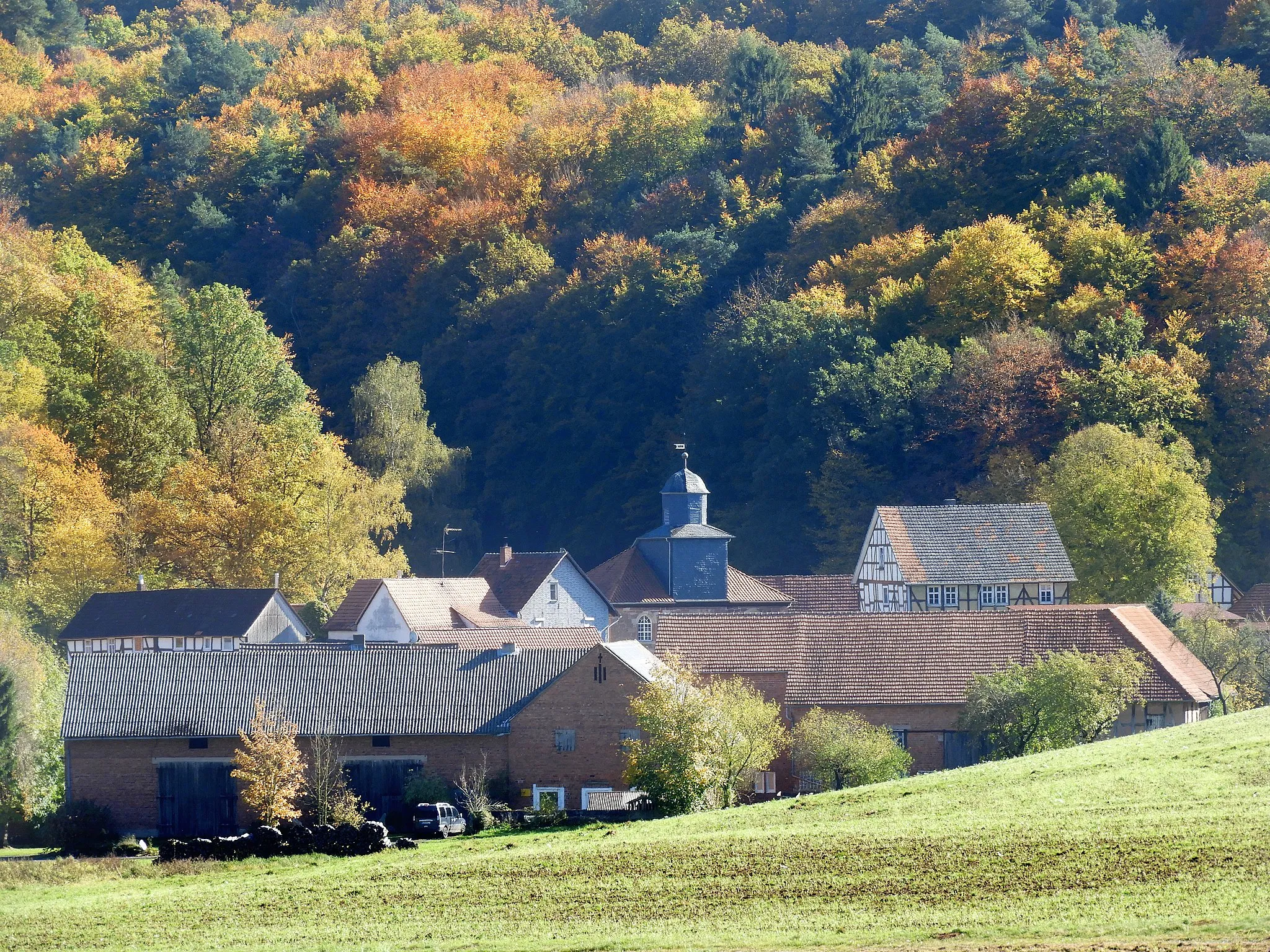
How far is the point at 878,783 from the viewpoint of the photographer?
136ft

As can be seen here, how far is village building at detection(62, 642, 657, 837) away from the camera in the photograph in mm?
49250

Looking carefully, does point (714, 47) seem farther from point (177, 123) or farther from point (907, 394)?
point (907, 394)

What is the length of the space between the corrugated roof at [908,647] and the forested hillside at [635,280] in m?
14.3

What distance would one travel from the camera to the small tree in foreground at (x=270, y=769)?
46.8 m

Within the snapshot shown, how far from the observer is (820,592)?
2921 inches

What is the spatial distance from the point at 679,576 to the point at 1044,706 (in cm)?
3001

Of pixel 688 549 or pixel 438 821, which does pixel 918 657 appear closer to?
pixel 438 821

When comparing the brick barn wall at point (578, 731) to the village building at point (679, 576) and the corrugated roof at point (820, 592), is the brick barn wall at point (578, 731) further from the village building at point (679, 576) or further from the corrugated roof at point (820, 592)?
the village building at point (679, 576)

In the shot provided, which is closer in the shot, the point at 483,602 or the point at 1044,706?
the point at 1044,706

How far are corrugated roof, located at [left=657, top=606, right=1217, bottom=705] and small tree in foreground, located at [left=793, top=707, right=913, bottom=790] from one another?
2.88 m

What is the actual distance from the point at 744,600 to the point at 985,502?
9.56 metres

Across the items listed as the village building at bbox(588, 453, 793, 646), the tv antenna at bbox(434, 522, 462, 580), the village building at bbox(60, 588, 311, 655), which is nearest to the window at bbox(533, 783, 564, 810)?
the village building at bbox(60, 588, 311, 655)

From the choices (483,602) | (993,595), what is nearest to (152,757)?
(483,602)

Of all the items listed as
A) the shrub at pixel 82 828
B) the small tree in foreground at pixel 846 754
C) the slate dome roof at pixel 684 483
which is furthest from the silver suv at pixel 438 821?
the slate dome roof at pixel 684 483
